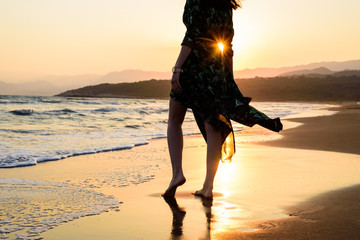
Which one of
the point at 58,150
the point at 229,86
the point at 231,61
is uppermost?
the point at 231,61

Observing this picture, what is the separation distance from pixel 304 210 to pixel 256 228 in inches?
21.0

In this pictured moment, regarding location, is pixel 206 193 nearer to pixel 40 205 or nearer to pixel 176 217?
pixel 176 217

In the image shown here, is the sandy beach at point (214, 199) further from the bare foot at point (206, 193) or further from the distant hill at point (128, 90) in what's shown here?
the distant hill at point (128, 90)

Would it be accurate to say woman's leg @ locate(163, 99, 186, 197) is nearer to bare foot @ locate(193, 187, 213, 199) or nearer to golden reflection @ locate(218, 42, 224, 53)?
bare foot @ locate(193, 187, 213, 199)

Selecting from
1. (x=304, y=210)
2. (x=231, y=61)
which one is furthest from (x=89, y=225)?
(x=231, y=61)

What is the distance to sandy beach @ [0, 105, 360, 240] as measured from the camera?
2137 mm

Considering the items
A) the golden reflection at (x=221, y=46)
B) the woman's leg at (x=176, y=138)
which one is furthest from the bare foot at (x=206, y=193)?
the golden reflection at (x=221, y=46)

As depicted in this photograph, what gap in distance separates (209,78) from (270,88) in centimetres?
8017

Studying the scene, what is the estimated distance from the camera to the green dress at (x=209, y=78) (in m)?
2.94

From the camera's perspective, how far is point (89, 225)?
2219mm

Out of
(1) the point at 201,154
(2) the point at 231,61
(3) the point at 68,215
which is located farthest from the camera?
(1) the point at 201,154

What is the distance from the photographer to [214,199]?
2.92m

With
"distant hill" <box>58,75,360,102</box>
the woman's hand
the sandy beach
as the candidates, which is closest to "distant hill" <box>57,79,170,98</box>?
"distant hill" <box>58,75,360,102</box>

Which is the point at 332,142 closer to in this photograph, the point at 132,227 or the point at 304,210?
the point at 304,210
